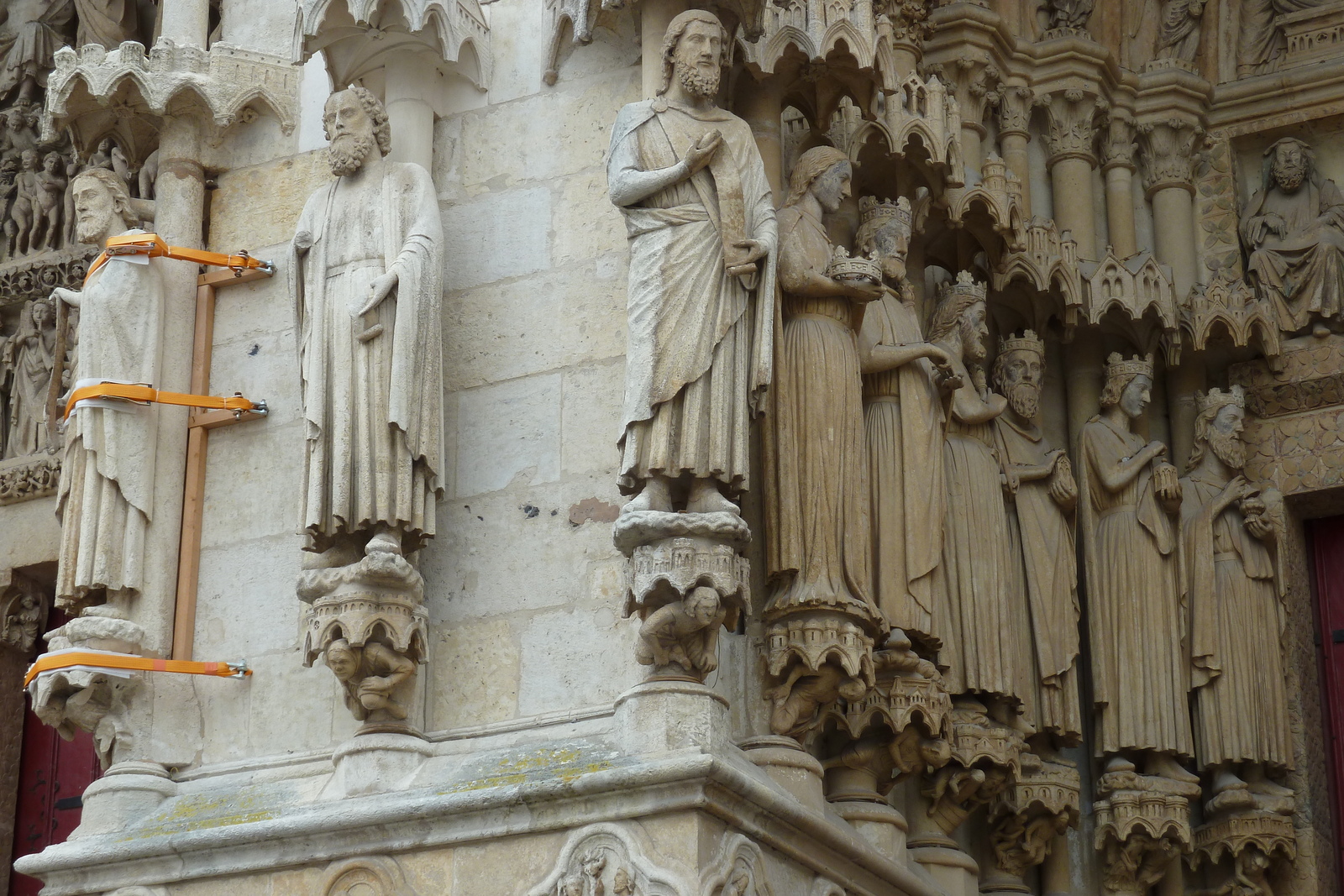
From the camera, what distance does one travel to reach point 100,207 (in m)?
10.9

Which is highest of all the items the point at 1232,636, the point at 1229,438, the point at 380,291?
the point at 1229,438

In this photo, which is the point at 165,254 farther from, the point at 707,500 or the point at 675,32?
the point at 707,500

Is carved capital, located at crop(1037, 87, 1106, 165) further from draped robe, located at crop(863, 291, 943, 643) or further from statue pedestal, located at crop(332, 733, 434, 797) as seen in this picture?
statue pedestal, located at crop(332, 733, 434, 797)

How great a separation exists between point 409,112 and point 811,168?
5.36 ft

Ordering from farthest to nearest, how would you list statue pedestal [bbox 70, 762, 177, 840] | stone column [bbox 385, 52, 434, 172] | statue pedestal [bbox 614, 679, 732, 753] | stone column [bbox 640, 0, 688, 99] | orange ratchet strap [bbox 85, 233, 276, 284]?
1. orange ratchet strap [bbox 85, 233, 276, 284]
2. stone column [bbox 385, 52, 434, 172]
3. stone column [bbox 640, 0, 688, 99]
4. statue pedestal [bbox 70, 762, 177, 840]
5. statue pedestal [bbox 614, 679, 732, 753]

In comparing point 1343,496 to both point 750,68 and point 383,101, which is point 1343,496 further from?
point 383,101

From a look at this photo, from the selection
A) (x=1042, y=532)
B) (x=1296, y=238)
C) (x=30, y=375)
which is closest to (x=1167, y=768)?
(x=1042, y=532)

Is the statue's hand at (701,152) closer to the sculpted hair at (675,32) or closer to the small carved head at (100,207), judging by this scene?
the sculpted hair at (675,32)

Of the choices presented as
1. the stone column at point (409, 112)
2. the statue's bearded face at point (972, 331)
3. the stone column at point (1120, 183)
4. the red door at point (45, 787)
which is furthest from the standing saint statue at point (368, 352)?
the stone column at point (1120, 183)

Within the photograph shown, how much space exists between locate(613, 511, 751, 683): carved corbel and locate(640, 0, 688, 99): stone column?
183 centimetres

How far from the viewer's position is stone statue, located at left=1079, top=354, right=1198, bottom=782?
1130cm

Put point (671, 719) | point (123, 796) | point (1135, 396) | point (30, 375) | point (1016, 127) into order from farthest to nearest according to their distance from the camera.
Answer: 1. point (1016, 127)
2. point (30, 375)
3. point (1135, 396)
4. point (123, 796)
5. point (671, 719)

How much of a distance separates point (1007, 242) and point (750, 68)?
200cm

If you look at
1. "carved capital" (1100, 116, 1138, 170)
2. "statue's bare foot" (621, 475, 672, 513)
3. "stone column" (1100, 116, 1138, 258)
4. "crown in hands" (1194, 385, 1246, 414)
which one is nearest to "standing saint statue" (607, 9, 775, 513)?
"statue's bare foot" (621, 475, 672, 513)
